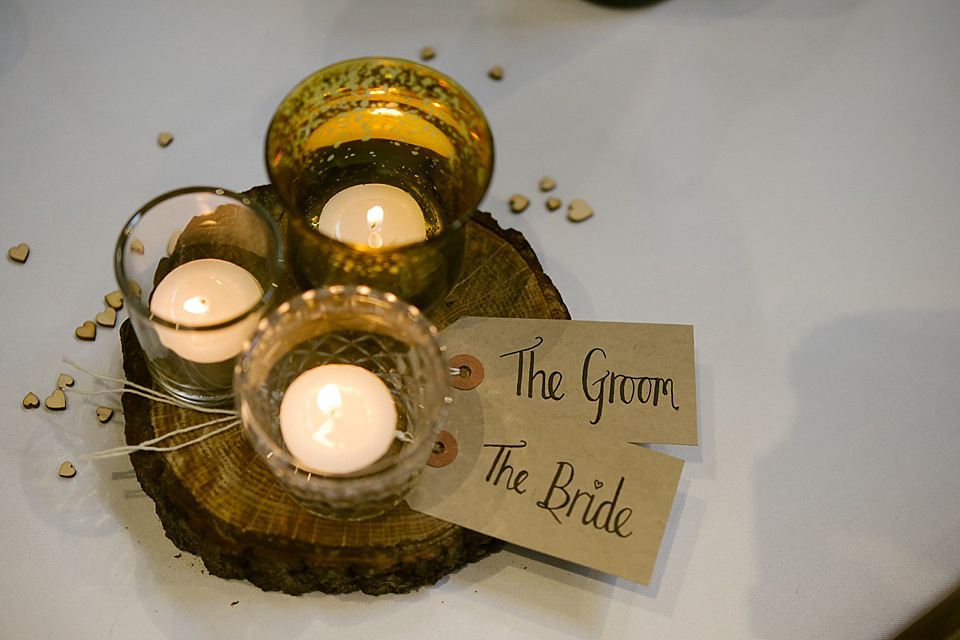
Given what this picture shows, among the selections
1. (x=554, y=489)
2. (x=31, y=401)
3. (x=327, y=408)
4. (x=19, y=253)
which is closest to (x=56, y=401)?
(x=31, y=401)

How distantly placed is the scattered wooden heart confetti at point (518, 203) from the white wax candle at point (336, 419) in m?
0.28

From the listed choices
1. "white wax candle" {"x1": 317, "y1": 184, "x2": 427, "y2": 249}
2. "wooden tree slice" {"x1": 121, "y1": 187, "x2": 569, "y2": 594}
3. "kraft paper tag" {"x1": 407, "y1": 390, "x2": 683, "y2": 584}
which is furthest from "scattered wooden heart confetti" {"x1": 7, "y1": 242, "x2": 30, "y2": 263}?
"kraft paper tag" {"x1": 407, "y1": 390, "x2": 683, "y2": 584}

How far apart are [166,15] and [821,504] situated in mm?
807

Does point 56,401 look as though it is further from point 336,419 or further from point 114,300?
point 336,419

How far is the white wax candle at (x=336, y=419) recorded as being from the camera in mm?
573

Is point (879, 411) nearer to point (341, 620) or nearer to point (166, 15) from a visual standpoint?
point (341, 620)

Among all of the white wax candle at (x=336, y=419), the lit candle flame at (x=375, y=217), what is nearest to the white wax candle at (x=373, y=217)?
the lit candle flame at (x=375, y=217)

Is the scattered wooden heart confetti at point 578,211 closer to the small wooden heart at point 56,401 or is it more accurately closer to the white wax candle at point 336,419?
the white wax candle at point 336,419

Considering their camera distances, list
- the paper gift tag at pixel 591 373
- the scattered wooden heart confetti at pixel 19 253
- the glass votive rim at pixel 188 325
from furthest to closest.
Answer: the scattered wooden heart confetti at pixel 19 253, the paper gift tag at pixel 591 373, the glass votive rim at pixel 188 325

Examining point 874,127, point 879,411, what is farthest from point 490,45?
point 879,411

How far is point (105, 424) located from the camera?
27.4 inches

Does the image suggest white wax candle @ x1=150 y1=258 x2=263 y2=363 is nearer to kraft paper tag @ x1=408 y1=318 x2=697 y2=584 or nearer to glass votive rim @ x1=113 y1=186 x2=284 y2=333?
glass votive rim @ x1=113 y1=186 x2=284 y2=333

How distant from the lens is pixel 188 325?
0.55 metres

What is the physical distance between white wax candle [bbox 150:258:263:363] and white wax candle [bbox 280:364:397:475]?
0.06 metres
